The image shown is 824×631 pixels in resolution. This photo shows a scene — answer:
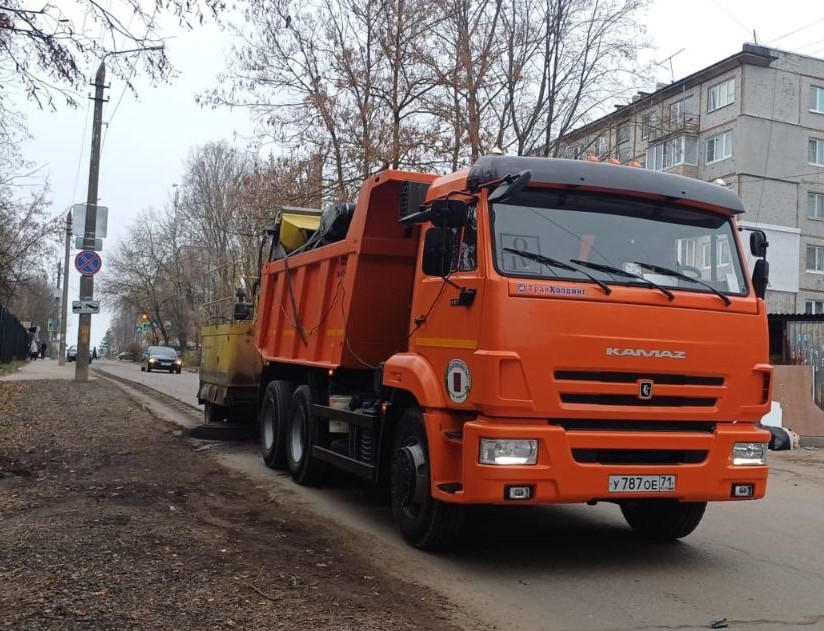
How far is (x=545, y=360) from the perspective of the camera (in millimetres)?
5305

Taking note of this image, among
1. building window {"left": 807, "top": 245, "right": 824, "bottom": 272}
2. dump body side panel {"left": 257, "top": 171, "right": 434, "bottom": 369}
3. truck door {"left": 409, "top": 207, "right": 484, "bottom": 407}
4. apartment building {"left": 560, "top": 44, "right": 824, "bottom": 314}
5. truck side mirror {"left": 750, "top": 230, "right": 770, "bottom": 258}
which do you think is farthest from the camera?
building window {"left": 807, "top": 245, "right": 824, "bottom": 272}

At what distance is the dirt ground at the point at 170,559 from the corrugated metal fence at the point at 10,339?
27.1 m

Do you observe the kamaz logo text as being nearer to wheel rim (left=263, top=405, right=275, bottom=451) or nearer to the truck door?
the truck door

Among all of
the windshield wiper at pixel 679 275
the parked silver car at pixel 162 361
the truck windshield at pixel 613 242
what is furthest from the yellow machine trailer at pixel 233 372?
the parked silver car at pixel 162 361

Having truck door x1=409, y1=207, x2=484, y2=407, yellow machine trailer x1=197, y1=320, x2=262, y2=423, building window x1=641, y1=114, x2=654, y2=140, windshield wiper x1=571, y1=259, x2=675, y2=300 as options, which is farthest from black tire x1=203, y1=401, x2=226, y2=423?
building window x1=641, y1=114, x2=654, y2=140

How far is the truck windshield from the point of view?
18.4 feet

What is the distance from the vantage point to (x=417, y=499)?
6.02 metres

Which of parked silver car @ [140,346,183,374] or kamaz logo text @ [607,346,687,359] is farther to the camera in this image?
parked silver car @ [140,346,183,374]

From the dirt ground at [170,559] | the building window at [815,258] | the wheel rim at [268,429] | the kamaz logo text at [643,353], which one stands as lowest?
the dirt ground at [170,559]

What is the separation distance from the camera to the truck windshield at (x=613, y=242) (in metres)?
5.61

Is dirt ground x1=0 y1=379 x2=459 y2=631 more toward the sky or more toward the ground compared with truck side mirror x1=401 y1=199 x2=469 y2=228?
more toward the ground

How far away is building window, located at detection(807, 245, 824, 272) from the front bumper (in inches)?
1595

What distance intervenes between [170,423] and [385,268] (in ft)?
24.9

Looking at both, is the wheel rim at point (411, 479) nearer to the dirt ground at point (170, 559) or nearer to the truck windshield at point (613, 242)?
the dirt ground at point (170, 559)
